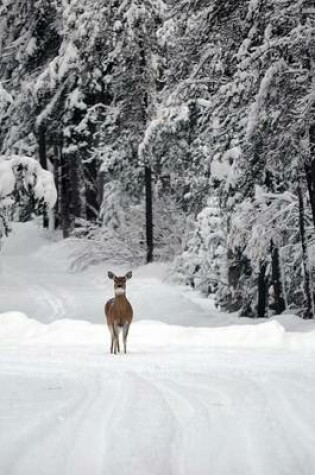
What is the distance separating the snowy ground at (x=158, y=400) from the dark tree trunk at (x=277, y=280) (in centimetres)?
338

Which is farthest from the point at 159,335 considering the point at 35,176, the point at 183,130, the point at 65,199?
the point at 65,199

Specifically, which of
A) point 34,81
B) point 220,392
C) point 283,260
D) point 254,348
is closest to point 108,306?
point 254,348

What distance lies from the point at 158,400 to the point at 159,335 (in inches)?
272

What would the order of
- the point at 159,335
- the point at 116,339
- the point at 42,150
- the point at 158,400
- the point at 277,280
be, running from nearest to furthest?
the point at 158,400 < the point at 116,339 < the point at 159,335 < the point at 277,280 < the point at 42,150

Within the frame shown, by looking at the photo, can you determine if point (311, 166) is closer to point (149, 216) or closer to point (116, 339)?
point (116, 339)

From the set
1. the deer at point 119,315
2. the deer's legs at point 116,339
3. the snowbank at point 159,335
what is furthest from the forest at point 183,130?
the deer's legs at point 116,339

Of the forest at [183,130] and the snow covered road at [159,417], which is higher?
the forest at [183,130]

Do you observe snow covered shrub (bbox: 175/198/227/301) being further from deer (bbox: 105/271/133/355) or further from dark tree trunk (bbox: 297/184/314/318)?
deer (bbox: 105/271/133/355)

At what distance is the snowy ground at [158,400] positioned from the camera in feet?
15.6

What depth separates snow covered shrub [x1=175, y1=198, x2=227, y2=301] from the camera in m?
20.8

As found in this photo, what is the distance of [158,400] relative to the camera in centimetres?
684

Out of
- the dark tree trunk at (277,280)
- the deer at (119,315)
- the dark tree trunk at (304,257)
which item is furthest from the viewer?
the dark tree trunk at (277,280)

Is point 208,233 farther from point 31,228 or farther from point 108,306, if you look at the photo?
point 31,228

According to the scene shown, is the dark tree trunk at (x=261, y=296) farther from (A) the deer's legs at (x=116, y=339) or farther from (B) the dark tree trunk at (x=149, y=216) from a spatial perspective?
(B) the dark tree trunk at (x=149, y=216)
